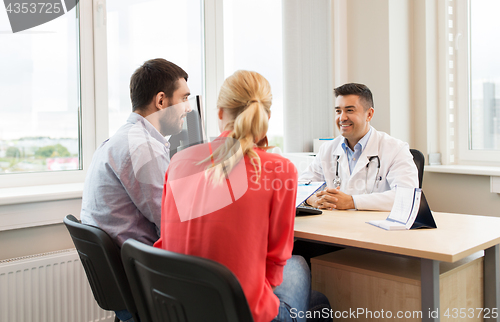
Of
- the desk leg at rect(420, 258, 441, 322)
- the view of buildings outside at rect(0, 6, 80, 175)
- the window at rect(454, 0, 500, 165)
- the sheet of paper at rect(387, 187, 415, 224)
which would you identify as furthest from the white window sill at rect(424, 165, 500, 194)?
the view of buildings outside at rect(0, 6, 80, 175)

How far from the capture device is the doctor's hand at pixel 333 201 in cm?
182

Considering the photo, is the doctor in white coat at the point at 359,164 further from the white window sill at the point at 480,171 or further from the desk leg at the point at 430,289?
the white window sill at the point at 480,171

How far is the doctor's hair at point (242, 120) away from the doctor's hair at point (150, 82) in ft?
1.81

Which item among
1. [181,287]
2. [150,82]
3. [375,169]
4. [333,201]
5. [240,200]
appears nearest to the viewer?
[181,287]

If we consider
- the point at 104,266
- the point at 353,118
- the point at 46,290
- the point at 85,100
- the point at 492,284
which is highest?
the point at 85,100

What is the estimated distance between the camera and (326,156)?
2381mm

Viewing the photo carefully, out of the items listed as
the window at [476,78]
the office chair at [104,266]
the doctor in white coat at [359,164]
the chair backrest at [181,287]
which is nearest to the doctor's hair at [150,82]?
the office chair at [104,266]

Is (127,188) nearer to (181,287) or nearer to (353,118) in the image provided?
(181,287)

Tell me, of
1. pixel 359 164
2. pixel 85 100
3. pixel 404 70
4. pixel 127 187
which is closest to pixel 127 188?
pixel 127 187

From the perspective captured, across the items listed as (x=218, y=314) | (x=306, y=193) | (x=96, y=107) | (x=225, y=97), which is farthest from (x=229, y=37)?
(x=218, y=314)

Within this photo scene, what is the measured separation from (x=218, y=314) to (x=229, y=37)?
2447 millimetres

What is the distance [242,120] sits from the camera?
0.99 meters

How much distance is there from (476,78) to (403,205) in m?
2.05

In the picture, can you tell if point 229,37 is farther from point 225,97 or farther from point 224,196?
point 224,196
